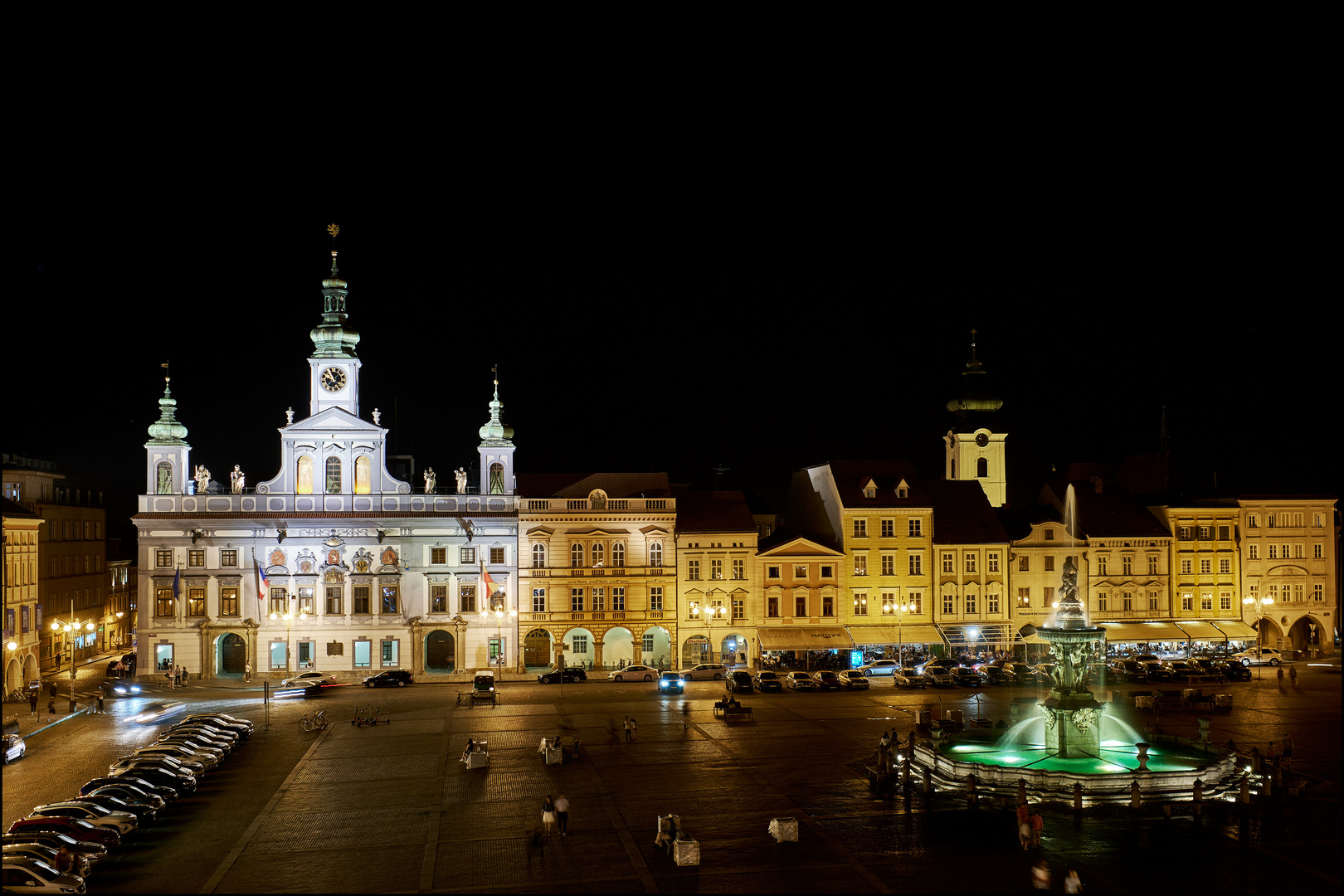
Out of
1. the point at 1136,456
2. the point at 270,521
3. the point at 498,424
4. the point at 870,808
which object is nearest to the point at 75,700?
the point at 270,521

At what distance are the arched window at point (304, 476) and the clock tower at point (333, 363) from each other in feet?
8.92

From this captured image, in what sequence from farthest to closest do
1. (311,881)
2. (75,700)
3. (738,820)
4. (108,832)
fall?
(75,700) → (738,820) → (108,832) → (311,881)

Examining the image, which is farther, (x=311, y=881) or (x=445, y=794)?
(x=445, y=794)

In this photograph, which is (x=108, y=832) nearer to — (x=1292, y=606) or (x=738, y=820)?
(x=738, y=820)

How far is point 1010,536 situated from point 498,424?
103 feet

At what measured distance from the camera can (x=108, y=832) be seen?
29.5 metres

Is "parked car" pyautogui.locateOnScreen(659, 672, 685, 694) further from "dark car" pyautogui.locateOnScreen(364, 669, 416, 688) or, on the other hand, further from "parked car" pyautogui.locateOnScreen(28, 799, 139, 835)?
"parked car" pyautogui.locateOnScreen(28, 799, 139, 835)

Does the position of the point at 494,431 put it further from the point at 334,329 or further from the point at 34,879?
the point at 34,879

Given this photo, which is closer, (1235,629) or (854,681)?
(854,681)

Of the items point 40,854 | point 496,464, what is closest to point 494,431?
point 496,464

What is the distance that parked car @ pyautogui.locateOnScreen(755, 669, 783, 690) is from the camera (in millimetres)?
58656

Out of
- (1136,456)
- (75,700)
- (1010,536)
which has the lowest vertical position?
(75,700)

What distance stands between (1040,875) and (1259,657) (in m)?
50.0

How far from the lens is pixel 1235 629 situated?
7200cm
